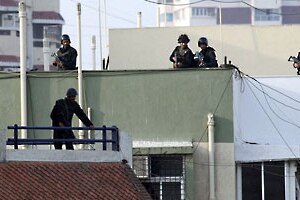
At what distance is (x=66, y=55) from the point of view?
32.4 meters

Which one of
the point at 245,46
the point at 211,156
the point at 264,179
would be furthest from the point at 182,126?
the point at 245,46

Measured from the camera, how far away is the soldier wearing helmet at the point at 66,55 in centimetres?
3194

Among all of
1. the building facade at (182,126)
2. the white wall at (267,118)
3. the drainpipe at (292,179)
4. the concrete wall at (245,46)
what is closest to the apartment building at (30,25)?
the concrete wall at (245,46)

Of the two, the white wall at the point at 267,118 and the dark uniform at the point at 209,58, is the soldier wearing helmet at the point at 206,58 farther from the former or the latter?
the white wall at the point at 267,118

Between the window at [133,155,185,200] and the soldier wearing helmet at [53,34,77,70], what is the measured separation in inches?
95.4

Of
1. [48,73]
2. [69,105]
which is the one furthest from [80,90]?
[69,105]

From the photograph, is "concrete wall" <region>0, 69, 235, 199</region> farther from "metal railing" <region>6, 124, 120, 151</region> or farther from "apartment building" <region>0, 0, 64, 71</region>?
"apartment building" <region>0, 0, 64, 71</region>

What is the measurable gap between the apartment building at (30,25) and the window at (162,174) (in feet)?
331

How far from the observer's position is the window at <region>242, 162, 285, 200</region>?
3375cm

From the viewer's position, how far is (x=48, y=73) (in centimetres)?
3384

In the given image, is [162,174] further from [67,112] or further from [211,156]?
[67,112]

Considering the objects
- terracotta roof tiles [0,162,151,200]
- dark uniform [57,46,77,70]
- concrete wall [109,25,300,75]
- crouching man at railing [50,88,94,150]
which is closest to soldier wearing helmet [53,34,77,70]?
dark uniform [57,46,77,70]

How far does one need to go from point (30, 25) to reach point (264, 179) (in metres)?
106

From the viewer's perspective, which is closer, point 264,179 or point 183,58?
point 183,58
